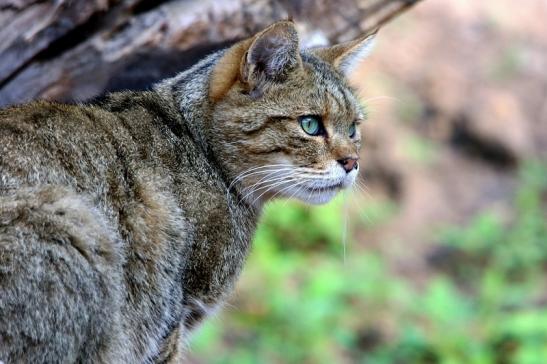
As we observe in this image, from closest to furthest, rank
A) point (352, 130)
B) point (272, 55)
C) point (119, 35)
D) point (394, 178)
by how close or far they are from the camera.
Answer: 1. point (272, 55)
2. point (352, 130)
3. point (119, 35)
4. point (394, 178)

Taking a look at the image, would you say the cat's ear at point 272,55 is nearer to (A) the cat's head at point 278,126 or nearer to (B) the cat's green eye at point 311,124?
(A) the cat's head at point 278,126

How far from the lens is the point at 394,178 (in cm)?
846

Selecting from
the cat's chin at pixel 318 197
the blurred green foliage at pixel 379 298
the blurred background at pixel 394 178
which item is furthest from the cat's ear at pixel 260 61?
the blurred green foliage at pixel 379 298

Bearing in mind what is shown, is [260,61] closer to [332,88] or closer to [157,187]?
[332,88]

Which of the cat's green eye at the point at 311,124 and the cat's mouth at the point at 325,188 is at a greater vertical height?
the cat's green eye at the point at 311,124

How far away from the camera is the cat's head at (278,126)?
135 inches

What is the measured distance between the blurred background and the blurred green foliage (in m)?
0.02

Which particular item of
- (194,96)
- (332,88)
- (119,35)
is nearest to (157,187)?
(194,96)

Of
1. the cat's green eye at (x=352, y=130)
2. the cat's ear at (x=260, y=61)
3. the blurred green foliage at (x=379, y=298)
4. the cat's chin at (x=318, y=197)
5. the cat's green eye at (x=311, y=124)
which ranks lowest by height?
the blurred green foliage at (x=379, y=298)

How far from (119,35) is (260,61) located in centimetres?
96

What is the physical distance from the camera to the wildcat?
8.92 feet

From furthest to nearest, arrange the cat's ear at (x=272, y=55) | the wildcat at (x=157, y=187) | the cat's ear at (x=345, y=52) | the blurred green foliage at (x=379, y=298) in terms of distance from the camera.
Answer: the blurred green foliage at (x=379, y=298) → the cat's ear at (x=345, y=52) → the cat's ear at (x=272, y=55) → the wildcat at (x=157, y=187)

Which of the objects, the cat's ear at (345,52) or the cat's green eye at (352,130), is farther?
the cat's ear at (345,52)

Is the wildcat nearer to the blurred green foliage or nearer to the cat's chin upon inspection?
the cat's chin
